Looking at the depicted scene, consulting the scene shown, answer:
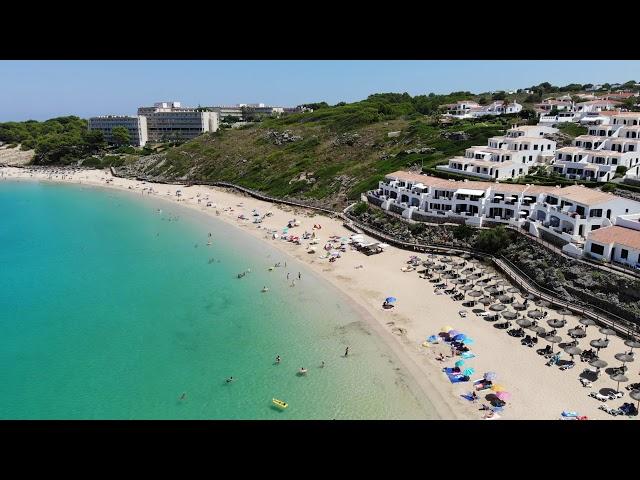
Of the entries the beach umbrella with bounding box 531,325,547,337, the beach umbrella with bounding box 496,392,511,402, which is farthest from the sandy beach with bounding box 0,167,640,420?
the beach umbrella with bounding box 531,325,547,337

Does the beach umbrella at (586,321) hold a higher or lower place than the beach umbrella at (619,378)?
higher

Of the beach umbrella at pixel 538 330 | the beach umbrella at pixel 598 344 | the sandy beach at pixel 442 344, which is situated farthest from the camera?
the beach umbrella at pixel 538 330

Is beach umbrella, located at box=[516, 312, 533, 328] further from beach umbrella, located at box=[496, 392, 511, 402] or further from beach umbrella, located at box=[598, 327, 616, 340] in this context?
beach umbrella, located at box=[496, 392, 511, 402]

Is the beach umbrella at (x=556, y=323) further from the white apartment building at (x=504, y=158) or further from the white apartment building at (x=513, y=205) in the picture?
the white apartment building at (x=504, y=158)

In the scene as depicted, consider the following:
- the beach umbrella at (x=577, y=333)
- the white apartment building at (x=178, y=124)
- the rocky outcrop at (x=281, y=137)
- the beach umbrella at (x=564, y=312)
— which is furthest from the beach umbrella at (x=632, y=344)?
the white apartment building at (x=178, y=124)

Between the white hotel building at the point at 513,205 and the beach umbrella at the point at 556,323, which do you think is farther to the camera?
the white hotel building at the point at 513,205
